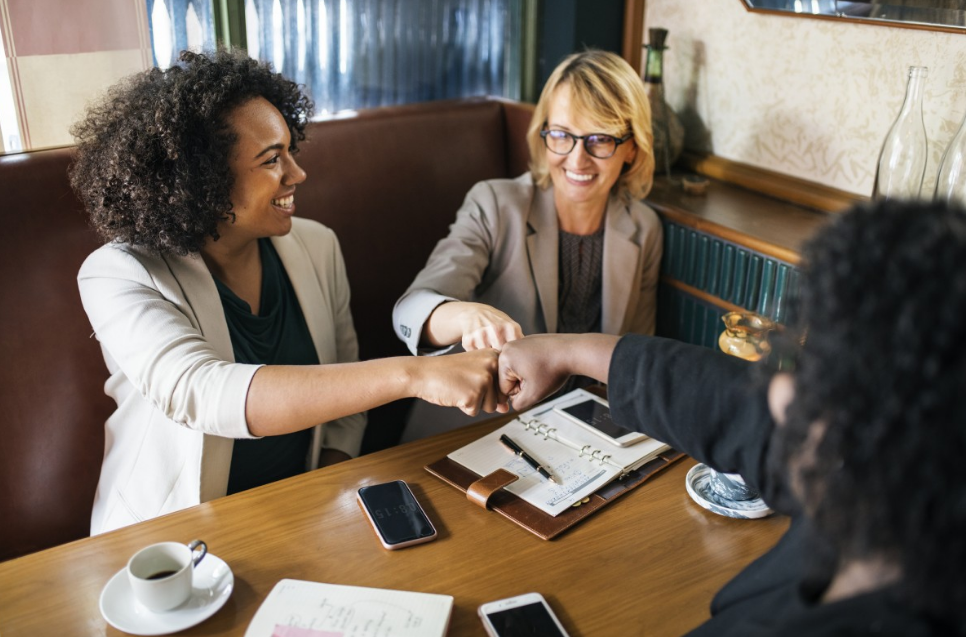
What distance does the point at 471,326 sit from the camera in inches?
69.9

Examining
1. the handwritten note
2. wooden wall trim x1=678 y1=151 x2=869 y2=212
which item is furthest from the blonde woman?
the handwritten note

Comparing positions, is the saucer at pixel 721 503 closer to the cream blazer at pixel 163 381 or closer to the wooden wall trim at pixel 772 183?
the cream blazer at pixel 163 381

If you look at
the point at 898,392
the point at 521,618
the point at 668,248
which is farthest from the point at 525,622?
the point at 668,248

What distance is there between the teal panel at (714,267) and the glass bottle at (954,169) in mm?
496

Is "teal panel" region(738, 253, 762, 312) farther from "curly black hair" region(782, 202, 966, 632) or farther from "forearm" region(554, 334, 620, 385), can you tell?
"curly black hair" region(782, 202, 966, 632)

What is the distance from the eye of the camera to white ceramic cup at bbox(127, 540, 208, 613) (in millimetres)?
1101

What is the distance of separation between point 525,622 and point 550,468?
38 cm

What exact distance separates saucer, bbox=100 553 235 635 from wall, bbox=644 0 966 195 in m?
1.72

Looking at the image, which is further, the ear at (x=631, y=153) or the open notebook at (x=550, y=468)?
the ear at (x=631, y=153)

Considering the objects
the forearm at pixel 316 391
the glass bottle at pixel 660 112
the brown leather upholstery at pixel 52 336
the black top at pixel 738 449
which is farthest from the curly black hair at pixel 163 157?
the glass bottle at pixel 660 112

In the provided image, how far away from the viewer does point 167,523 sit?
1.33m

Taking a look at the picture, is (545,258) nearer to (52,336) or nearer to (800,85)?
(800,85)

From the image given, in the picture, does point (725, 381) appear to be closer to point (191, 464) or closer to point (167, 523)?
point (167, 523)

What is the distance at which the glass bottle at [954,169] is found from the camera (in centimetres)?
185
